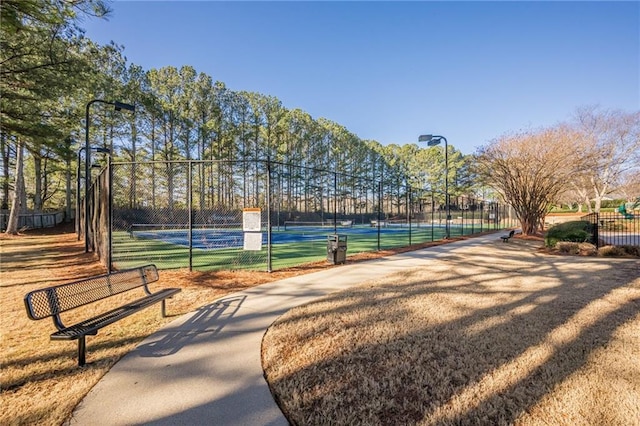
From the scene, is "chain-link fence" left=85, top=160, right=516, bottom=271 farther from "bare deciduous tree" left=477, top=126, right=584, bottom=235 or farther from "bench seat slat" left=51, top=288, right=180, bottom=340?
"bench seat slat" left=51, top=288, right=180, bottom=340

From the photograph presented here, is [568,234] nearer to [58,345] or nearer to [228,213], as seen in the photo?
[58,345]

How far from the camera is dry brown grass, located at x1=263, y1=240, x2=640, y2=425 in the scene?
7.49ft

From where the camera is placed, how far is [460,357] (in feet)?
10.1

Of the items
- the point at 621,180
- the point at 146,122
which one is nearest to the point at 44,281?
the point at 146,122

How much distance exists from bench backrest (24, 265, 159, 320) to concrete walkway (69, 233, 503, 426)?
3.05 feet

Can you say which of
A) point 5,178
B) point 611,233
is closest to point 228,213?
point 5,178

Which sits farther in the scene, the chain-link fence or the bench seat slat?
the chain-link fence

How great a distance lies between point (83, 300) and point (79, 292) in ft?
0.39

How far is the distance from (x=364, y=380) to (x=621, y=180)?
47.9 m

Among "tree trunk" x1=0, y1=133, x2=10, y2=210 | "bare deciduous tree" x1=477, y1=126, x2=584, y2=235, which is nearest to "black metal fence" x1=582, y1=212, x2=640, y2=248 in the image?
"bare deciduous tree" x1=477, y1=126, x2=584, y2=235

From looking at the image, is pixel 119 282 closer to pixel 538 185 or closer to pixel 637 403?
pixel 637 403

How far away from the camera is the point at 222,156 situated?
1409 inches

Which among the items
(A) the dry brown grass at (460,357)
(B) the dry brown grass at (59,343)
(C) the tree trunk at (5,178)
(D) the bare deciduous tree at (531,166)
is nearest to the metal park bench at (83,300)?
(B) the dry brown grass at (59,343)

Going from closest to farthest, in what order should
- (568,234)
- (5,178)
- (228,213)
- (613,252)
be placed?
(613,252) < (568,234) < (5,178) < (228,213)
